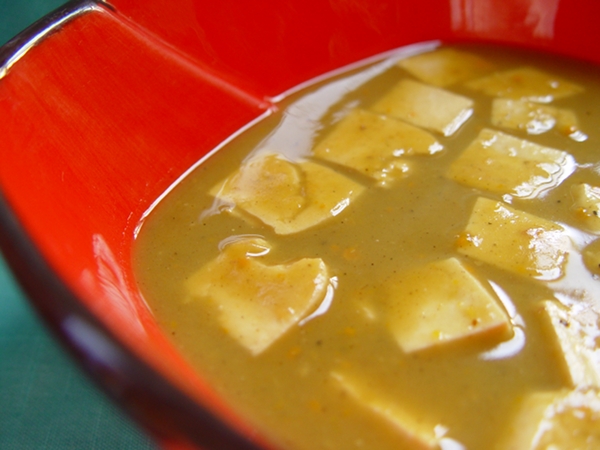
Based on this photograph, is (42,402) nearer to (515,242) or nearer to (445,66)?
(515,242)

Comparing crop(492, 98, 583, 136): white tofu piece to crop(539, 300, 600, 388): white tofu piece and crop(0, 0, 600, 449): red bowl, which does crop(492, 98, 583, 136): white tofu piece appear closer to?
crop(0, 0, 600, 449): red bowl

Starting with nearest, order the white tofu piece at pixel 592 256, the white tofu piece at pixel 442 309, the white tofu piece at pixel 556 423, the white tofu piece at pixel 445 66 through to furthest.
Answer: the white tofu piece at pixel 556 423, the white tofu piece at pixel 442 309, the white tofu piece at pixel 592 256, the white tofu piece at pixel 445 66

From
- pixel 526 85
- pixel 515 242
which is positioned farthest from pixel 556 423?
pixel 526 85

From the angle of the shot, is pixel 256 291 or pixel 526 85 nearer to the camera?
pixel 256 291

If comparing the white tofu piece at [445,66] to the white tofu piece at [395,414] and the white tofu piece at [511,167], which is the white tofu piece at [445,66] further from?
the white tofu piece at [395,414]

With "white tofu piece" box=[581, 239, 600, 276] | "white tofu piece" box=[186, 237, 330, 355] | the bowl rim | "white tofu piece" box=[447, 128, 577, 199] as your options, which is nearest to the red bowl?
the bowl rim

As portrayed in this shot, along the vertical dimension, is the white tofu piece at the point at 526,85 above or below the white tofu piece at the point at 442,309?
above

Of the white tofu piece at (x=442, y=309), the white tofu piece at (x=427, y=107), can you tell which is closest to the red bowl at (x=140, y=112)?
the white tofu piece at (x=427, y=107)
